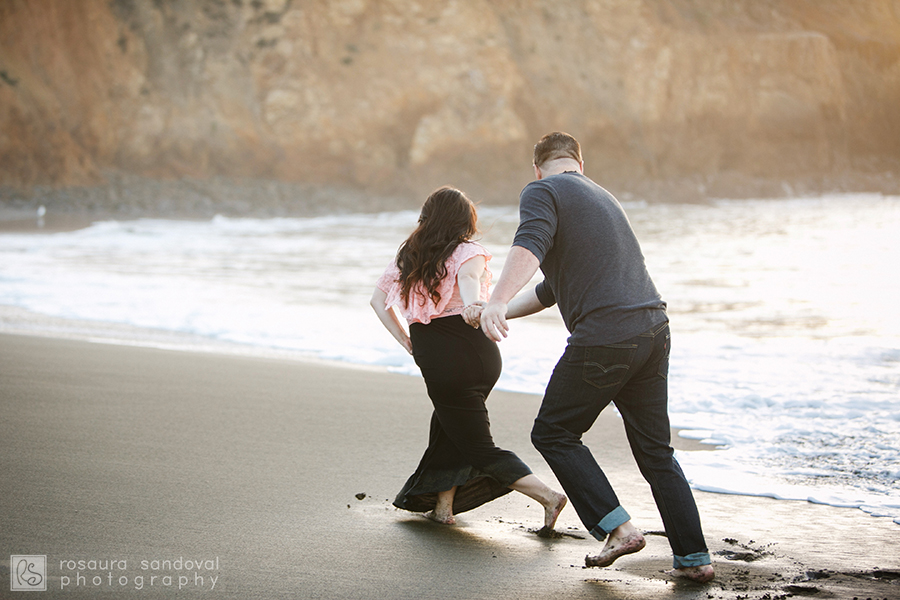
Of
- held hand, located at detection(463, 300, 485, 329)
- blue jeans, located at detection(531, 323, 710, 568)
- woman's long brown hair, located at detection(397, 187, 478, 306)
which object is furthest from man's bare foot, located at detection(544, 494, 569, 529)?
woman's long brown hair, located at detection(397, 187, 478, 306)

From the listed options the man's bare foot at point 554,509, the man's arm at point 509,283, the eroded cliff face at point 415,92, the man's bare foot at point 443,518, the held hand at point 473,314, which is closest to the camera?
the man's arm at point 509,283

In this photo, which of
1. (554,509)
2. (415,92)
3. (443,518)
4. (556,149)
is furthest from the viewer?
(415,92)

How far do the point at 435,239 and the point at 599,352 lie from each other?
837 millimetres

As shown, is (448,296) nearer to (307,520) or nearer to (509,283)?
(509,283)

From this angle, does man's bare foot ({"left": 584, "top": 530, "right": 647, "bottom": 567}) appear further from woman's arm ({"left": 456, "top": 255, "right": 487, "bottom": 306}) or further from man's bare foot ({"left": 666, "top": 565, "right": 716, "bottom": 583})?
woman's arm ({"left": 456, "top": 255, "right": 487, "bottom": 306})

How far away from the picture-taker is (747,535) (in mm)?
3172

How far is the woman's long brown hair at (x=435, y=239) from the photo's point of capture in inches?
123

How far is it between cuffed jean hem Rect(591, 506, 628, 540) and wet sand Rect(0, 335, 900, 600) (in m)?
0.16

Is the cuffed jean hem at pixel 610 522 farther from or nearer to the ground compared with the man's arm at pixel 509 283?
nearer to the ground

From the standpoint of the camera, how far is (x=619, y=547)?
2.69 meters

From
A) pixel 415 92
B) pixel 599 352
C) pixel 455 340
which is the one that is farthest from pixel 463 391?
pixel 415 92

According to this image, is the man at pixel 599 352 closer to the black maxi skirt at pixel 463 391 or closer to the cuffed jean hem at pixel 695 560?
the cuffed jean hem at pixel 695 560

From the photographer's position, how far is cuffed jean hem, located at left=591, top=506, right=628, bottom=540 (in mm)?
2709

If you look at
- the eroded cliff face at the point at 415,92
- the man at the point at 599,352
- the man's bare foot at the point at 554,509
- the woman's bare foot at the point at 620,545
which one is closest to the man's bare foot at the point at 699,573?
the man at the point at 599,352
